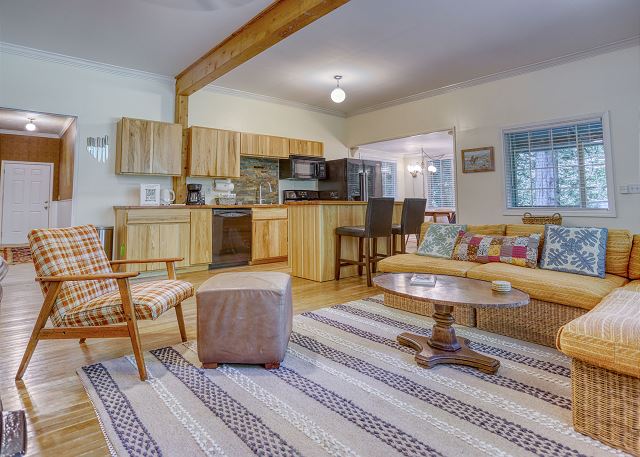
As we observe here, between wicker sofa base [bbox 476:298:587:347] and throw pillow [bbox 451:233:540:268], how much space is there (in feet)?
1.74

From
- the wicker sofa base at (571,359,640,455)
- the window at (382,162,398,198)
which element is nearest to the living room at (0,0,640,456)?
the wicker sofa base at (571,359,640,455)

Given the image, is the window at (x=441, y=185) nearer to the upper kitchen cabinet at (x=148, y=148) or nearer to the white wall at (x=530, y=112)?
the white wall at (x=530, y=112)

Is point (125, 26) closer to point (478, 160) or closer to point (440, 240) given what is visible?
point (440, 240)

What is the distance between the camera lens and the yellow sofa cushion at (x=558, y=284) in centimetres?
213

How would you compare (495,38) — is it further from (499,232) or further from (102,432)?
(102,432)

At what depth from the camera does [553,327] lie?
2.25 m

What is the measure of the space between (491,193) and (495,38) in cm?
217

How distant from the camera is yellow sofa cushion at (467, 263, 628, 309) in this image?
2.13m

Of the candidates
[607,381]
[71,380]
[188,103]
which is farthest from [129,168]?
[607,381]

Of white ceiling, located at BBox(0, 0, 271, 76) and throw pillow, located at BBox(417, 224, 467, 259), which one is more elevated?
white ceiling, located at BBox(0, 0, 271, 76)

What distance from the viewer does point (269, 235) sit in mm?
5652

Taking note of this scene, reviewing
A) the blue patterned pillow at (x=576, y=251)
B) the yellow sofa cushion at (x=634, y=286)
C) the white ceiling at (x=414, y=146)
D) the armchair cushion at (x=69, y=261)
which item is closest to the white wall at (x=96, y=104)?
the armchair cushion at (x=69, y=261)

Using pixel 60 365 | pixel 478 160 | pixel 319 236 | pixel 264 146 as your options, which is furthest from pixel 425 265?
pixel 264 146

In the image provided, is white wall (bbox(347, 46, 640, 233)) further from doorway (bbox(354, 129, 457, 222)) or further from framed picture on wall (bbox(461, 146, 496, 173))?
doorway (bbox(354, 129, 457, 222))
